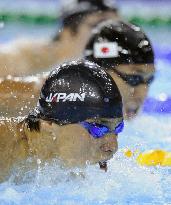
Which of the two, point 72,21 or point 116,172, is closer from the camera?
point 116,172

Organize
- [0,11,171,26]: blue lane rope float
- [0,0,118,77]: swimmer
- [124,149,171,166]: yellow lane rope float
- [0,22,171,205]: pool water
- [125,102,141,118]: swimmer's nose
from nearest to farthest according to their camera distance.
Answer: [0,22,171,205]: pool water, [125,102,141,118]: swimmer's nose, [124,149,171,166]: yellow lane rope float, [0,0,118,77]: swimmer, [0,11,171,26]: blue lane rope float

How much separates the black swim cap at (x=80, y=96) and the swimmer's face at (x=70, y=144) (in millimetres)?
55

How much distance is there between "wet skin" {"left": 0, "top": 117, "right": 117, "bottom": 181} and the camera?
2.64 meters

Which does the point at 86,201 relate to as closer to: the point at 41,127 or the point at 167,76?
the point at 41,127

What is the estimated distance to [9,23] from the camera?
7465 millimetres

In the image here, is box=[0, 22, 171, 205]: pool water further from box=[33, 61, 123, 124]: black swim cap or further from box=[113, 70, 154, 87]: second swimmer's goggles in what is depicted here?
box=[113, 70, 154, 87]: second swimmer's goggles

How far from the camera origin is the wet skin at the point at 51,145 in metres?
2.64

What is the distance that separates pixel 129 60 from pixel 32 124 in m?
1.10

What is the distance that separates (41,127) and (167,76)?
3836mm

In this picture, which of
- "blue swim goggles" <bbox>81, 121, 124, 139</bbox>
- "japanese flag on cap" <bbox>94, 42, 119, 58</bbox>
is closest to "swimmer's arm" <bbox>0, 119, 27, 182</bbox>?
"blue swim goggles" <bbox>81, 121, 124, 139</bbox>

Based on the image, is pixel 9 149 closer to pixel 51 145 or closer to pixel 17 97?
pixel 51 145

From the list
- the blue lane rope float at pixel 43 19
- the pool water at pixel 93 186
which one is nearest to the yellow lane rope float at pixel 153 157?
the pool water at pixel 93 186

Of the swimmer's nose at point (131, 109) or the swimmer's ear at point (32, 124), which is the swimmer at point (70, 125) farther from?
the swimmer's nose at point (131, 109)

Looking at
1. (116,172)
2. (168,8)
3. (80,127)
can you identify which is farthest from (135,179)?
(168,8)
